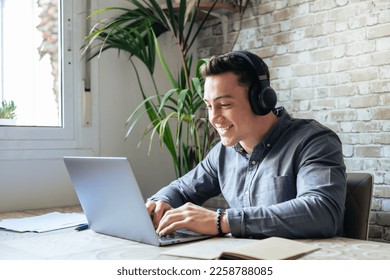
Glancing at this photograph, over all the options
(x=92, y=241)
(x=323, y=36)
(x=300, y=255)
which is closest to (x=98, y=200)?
(x=92, y=241)

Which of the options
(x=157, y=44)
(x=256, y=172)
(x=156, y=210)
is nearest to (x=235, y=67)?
(x=256, y=172)

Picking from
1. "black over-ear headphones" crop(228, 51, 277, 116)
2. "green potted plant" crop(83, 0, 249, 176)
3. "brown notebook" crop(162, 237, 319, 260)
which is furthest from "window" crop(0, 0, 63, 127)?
"brown notebook" crop(162, 237, 319, 260)

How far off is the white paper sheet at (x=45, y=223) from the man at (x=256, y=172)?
31cm

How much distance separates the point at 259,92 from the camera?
1.79 metres

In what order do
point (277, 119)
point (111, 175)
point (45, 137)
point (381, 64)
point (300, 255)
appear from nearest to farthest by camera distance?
point (300, 255)
point (111, 175)
point (277, 119)
point (381, 64)
point (45, 137)

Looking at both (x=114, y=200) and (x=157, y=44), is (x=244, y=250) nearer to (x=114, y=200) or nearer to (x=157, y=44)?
(x=114, y=200)

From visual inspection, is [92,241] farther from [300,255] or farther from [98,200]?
[300,255]

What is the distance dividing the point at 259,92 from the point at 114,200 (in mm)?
672

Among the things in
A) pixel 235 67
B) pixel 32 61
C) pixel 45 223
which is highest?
pixel 32 61

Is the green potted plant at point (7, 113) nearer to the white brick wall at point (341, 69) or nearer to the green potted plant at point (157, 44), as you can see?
the green potted plant at point (157, 44)

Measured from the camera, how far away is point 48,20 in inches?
110

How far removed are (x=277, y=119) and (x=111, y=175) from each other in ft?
2.47

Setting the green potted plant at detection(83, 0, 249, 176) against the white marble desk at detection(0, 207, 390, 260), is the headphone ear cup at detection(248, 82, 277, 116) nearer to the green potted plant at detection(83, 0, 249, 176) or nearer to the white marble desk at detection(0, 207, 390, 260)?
the white marble desk at detection(0, 207, 390, 260)

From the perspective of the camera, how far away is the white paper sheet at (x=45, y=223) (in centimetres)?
174
